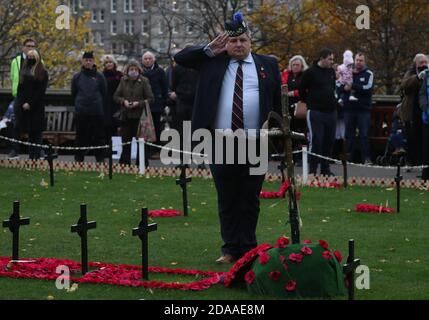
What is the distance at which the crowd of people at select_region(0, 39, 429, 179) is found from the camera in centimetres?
2231

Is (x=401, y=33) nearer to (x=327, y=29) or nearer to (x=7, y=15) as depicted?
(x=327, y=29)

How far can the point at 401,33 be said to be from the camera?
1946 inches

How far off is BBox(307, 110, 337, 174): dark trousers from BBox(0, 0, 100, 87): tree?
35.9 m

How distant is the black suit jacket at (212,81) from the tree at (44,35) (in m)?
44.9

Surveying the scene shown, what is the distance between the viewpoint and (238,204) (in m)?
12.5

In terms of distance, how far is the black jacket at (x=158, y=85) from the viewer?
25.0 meters

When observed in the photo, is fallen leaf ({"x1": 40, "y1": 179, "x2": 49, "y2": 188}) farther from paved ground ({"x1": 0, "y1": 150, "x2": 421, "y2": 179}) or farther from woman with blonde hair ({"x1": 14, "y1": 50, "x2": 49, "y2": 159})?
paved ground ({"x1": 0, "y1": 150, "x2": 421, "y2": 179})

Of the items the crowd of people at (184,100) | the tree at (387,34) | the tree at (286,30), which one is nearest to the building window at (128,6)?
the tree at (286,30)

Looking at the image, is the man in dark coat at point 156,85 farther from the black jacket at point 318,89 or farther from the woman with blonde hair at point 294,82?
the black jacket at point 318,89

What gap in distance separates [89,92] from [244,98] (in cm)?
1235

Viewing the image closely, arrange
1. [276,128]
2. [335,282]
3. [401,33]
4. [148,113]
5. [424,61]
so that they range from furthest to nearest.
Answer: [401,33] < [148,113] < [424,61] < [276,128] < [335,282]

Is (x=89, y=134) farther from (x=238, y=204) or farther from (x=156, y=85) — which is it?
(x=238, y=204)
